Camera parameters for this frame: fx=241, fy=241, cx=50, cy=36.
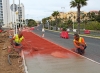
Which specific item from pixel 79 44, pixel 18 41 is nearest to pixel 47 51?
pixel 79 44

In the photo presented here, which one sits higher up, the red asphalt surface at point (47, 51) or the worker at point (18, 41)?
the worker at point (18, 41)

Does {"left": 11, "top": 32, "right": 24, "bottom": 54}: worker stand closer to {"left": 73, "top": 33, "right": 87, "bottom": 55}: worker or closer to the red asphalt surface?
the red asphalt surface

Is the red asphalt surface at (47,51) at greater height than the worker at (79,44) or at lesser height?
lesser

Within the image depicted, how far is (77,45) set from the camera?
48.4 ft

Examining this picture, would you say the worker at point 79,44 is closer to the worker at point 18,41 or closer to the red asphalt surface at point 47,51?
the red asphalt surface at point 47,51

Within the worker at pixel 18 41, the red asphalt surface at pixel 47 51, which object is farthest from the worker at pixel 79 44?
the worker at pixel 18 41

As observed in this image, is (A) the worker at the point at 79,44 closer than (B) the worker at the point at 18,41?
Yes

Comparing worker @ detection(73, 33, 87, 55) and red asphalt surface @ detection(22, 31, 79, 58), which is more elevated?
worker @ detection(73, 33, 87, 55)

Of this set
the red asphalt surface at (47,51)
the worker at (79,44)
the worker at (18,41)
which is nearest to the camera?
the red asphalt surface at (47,51)

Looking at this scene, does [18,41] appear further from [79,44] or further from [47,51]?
[79,44]

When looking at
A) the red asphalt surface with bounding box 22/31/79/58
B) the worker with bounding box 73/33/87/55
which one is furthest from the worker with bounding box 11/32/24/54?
the worker with bounding box 73/33/87/55

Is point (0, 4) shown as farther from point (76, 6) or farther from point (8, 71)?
point (8, 71)

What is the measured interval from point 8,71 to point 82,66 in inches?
119

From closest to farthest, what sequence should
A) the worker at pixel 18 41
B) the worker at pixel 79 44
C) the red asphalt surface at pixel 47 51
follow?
the red asphalt surface at pixel 47 51 < the worker at pixel 79 44 < the worker at pixel 18 41
